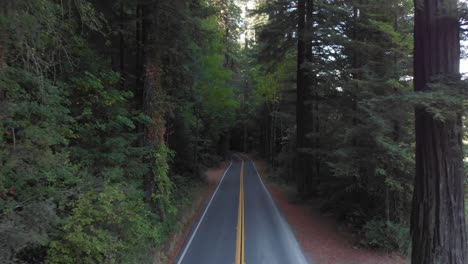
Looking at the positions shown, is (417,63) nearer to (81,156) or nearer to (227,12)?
(81,156)

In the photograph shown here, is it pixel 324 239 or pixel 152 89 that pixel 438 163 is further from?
pixel 152 89

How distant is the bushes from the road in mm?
2302

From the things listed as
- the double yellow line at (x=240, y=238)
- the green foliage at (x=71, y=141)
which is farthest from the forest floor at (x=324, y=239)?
the green foliage at (x=71, y=141)

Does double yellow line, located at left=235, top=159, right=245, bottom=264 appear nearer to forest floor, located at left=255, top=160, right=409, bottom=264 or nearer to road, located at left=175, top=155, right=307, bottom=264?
road, located at left=175, top=155, right=307, bottom=264

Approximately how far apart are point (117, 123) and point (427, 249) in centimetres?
787

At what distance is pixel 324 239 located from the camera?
12.7 m

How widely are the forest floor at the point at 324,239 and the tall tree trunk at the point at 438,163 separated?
222 inches

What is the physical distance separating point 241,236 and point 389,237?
190 inches

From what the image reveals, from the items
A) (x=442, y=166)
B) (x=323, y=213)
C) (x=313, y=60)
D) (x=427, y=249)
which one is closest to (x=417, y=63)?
(x=442, y=166)

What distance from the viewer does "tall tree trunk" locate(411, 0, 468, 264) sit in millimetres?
5180

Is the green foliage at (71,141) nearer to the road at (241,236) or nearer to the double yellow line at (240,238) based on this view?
the road at (241,236)

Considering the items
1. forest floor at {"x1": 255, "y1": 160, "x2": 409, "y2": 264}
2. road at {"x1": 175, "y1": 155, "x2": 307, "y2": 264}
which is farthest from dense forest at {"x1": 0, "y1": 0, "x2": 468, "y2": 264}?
road at {"x1": 175, "y1": 155, "x2": 307, "y2": 264}

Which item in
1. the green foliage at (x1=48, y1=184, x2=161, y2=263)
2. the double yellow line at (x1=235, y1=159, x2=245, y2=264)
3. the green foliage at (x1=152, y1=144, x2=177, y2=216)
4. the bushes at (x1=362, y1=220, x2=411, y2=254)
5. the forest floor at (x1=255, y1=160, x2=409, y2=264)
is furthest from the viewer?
the green foliage at (x1=152, y1=144, x2=177, y2=216)

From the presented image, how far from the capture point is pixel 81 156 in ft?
28.6
